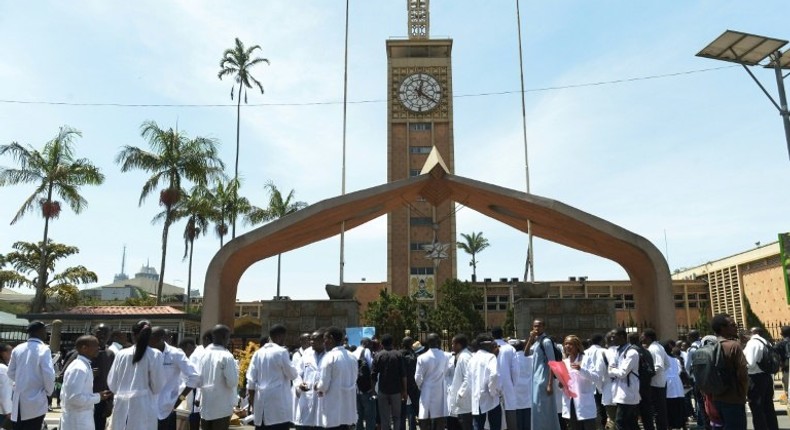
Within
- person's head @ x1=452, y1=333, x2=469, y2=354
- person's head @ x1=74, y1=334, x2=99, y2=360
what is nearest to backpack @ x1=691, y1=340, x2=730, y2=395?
person's head @ x1=452, y1=333, x2=469, y2=354

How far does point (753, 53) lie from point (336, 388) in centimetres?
1190

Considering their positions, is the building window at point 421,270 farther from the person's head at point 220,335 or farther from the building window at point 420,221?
the person's head at point 220,335

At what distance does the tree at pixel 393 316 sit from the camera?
31625mm

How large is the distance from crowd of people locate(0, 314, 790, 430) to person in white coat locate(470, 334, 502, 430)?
0.06ft

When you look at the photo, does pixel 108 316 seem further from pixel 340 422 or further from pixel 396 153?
pixel 396 153

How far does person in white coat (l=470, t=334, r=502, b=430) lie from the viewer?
8750 millimetres

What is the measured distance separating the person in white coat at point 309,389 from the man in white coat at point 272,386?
41cm

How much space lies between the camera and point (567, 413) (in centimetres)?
840

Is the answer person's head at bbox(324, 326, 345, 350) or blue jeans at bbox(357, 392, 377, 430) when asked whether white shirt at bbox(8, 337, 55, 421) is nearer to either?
person's head at bbox(324, 326, 345, 350)

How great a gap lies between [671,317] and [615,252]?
125 inches

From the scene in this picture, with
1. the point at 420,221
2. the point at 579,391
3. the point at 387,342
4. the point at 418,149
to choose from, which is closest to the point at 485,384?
the point at 579,391

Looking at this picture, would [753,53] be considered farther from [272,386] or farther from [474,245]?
[474,245]

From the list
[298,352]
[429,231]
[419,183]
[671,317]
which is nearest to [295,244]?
[419,183]

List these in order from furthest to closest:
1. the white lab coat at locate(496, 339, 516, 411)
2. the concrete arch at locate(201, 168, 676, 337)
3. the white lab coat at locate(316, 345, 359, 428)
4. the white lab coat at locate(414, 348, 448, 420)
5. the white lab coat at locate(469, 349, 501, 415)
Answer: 1. the concrete arch at locate(201, 168, 676, 337)
2. the white lab coat at locate(414, 348, 448, 420)
3. the white lab coat at locate(496, 339, 516, 411)
4. the white lab coat at locate(469, 349, 501, 415)
5. the white lab coat at locate(316, 345, 359, 428)
